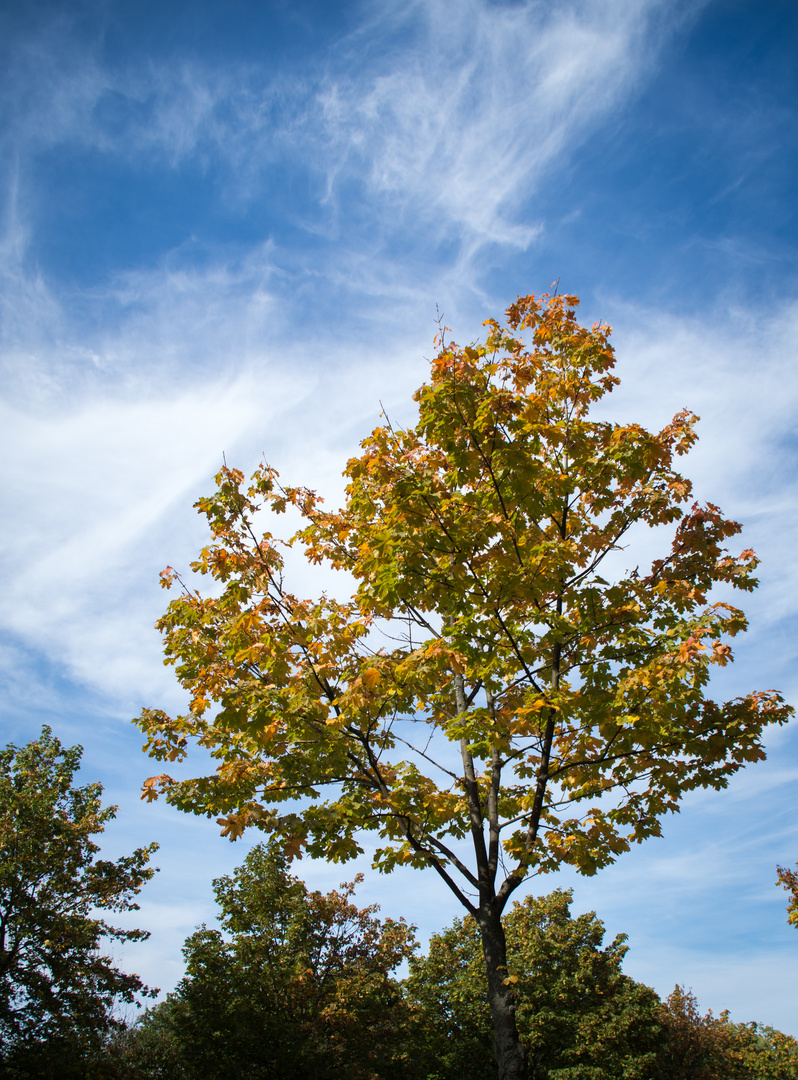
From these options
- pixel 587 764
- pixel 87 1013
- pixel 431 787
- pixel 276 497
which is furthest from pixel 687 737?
pixel 87 1013

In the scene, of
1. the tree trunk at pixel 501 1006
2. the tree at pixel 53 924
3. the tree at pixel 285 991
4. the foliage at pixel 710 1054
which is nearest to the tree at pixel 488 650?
the tree trunk at pixel 501 1006

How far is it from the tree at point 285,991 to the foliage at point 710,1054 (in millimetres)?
13648

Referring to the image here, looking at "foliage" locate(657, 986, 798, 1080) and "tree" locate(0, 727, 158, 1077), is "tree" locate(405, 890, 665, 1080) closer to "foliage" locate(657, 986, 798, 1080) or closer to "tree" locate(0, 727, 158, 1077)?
"foliage" locate(657, 986, 798, 1080)

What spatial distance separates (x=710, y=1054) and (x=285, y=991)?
24.2 meters

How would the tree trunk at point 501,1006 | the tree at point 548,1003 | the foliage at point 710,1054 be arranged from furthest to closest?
the foliage at point 710,1054, the tree at point 548,1003, the tree trunk at point 501,1006

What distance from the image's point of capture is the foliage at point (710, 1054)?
27.1 m

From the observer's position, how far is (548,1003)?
25.0 metres

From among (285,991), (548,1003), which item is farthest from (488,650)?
(548,1003)

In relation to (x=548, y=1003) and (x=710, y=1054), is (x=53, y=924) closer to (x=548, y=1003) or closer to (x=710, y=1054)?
(x=548, y=1003)

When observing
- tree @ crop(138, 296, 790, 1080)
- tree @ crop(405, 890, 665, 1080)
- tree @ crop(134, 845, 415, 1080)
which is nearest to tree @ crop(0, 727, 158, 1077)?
tree @ crop(134, 845, 415, 1080)

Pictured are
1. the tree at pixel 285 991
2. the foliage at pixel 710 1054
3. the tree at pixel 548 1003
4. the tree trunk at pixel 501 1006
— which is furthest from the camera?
the foliage at pixel 710 1054

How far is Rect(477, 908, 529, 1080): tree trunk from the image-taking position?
5.60 meters

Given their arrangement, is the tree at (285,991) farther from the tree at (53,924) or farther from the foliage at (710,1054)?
the foliage at (710,1054)

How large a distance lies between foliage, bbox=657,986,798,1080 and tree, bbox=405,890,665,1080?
289 cm
